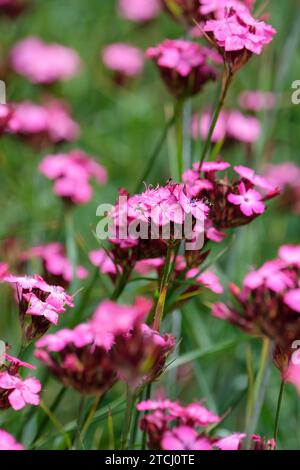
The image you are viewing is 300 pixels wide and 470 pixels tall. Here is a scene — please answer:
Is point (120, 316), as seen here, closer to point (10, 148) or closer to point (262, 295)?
point (262, 295)

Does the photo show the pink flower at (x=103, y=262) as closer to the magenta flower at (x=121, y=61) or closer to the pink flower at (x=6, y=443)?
the pink flower at (x=6, y=443)

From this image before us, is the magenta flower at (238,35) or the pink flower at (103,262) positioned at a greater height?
the magenta flower at (238,35)

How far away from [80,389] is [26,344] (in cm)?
10

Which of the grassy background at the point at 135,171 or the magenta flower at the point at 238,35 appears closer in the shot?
the magenta flower at the point at 238,35

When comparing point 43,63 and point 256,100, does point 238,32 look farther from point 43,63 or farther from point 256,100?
point 43,63

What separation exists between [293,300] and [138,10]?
7.18 ft

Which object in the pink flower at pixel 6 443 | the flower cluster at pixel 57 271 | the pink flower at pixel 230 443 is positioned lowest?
the flower cluster at pixel 57 271

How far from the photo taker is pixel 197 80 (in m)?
1.38

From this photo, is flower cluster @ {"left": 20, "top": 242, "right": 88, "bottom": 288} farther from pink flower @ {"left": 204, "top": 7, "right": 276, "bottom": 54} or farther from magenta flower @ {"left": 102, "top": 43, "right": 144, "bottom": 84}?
magenta flower @ {"left": 102, "top": 43, "right": 144, "bottom": 84}

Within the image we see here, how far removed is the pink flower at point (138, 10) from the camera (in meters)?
3.07

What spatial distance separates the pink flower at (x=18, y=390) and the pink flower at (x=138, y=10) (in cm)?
224

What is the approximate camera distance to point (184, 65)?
1344mm

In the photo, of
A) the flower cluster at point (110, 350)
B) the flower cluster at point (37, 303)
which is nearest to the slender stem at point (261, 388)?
the flower cluster at point (110, 350)

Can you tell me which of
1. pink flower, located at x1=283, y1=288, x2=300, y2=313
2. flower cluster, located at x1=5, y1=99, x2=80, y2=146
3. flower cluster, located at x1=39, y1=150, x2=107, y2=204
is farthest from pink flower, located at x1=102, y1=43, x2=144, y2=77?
pink flower, located at x1=283, y1=288, x2=300, y2=313
